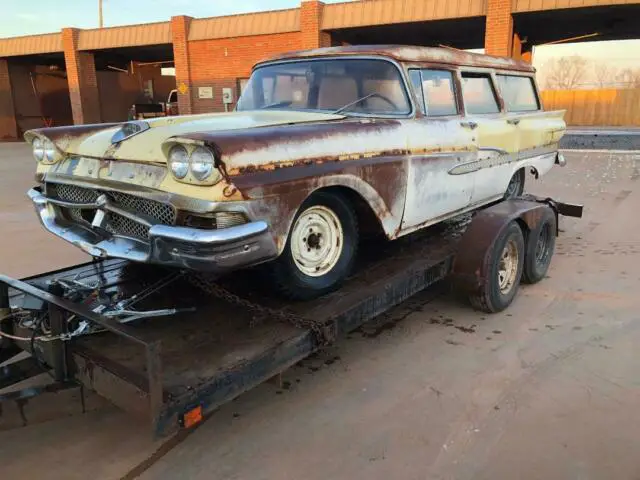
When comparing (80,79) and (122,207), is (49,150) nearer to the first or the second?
(122,207)

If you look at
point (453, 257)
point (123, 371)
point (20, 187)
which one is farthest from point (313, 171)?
point (20, 187)

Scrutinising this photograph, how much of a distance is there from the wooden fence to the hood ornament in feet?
116

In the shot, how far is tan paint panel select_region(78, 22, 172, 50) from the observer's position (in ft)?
71.0

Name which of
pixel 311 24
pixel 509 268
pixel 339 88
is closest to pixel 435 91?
pixel 339 88

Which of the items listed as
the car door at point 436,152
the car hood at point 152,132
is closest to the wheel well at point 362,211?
the car door at point 436,152

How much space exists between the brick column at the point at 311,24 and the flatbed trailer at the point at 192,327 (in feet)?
51.2

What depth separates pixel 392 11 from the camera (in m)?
17.4

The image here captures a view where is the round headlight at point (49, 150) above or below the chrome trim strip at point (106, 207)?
above

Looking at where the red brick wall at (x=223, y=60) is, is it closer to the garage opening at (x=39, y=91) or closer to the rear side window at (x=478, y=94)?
the garage opening at (x=39, y=91)

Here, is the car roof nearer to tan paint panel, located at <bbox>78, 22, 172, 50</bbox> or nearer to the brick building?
the brick building

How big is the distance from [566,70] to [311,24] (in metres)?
66.7

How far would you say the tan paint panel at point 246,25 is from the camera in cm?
1909

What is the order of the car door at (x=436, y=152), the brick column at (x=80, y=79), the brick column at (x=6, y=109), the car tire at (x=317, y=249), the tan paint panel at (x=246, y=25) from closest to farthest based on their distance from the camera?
the car tire at (x=317, y=249) < the car door at (x=436, y=152) < the tan paint panel at (x=246, y=25) < the brick column at (x=80, y=79) < the brick column at (x=6, y=109)

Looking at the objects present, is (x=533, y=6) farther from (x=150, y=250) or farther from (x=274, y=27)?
(x=150, y=250)
